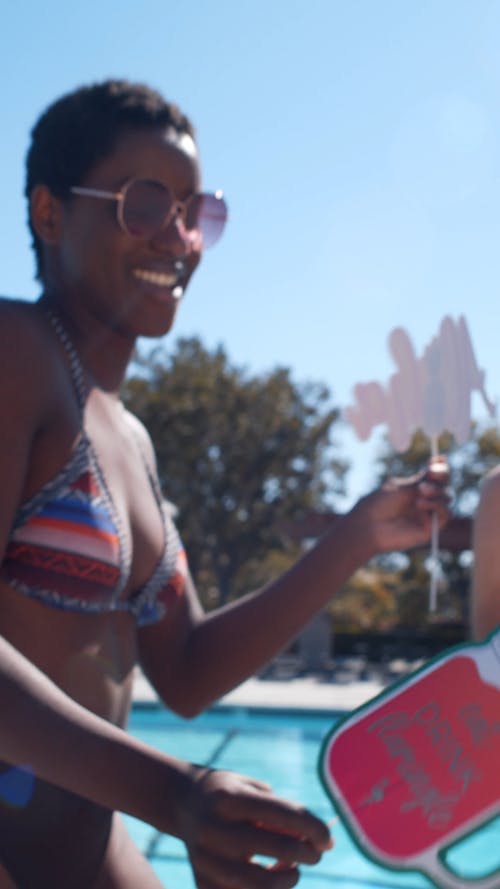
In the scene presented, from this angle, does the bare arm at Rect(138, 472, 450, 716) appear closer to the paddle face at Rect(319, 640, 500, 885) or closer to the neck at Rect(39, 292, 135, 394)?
the neck at Rect(39, 292, 135, 394)

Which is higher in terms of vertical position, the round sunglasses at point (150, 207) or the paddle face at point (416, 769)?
the round sunglasses at point (150, 207)

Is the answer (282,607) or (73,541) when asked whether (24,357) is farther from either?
(282,607)

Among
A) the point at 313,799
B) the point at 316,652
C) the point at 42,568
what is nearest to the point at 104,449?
the point at 42,568

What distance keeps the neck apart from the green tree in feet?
75.0

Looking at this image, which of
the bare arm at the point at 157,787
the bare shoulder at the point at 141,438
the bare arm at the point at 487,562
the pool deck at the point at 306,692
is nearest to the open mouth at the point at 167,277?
the bare shoulder at the point at 141,438

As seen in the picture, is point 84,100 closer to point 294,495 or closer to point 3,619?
point 3,619

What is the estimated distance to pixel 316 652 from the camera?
19.3 m

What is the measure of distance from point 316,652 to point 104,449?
18360 mm

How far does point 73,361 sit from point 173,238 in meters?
0.31

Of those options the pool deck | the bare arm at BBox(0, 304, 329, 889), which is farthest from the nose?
the pool deck

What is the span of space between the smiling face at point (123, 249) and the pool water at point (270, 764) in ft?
14.8

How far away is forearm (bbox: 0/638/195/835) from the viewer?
3.10 ft

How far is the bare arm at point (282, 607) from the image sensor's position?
169 cm

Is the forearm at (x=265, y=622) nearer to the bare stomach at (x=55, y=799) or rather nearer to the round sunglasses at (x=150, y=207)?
the bare stomach at (x=55, y=799)
